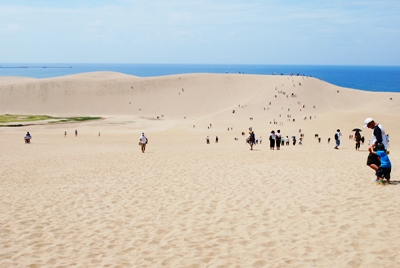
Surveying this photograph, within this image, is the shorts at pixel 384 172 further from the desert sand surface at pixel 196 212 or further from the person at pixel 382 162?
the desert sand surface at pixel 196 212

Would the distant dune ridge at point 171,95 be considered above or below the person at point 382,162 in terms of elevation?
above

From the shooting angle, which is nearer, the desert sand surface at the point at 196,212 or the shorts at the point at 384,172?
the desert sand surface at the point at 196,212

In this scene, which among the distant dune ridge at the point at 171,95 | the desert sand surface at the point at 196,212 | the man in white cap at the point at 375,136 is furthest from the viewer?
the distant dune ridge at the point at 171,95

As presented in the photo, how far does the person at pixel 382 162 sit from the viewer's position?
385 inches

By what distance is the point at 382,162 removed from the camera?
32.2 feet

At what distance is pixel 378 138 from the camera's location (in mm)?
9914

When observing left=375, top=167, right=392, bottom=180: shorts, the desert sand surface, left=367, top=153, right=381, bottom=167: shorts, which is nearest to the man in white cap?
left=367, top=153, right=381, bottom=167: shorts

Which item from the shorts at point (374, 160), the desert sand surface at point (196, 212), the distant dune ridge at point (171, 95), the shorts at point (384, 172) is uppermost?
the distant dune ridge at point (171, 95)

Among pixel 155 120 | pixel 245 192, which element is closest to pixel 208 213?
pixel 245 192

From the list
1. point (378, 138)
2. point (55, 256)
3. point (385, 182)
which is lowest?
point (55, 256)

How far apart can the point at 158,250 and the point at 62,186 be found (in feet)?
21.0

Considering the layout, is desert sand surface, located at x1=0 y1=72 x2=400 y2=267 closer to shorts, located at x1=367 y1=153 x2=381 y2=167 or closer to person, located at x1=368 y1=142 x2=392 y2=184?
person, located at x1=368 y1=142 x2=392 y2=184

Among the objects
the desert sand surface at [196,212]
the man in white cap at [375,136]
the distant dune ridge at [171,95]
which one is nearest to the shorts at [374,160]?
the man in white cap at [375,136]

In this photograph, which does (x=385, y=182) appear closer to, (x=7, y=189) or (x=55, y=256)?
(x=55, y=256)
